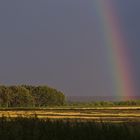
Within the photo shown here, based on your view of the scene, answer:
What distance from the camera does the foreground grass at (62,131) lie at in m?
15.0

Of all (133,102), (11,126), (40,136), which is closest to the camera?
(40,136)

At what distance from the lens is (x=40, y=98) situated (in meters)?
80.8

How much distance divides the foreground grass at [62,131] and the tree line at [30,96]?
180ft

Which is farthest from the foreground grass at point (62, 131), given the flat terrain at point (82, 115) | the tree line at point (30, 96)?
the tree line at point (30, 96)

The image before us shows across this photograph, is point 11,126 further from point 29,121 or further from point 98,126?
point 98,126

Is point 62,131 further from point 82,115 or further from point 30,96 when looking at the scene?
point 30,96

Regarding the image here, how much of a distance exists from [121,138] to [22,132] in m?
2.83

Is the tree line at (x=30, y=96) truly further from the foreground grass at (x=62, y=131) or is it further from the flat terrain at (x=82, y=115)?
the foreground grass at (x=62, y=131)

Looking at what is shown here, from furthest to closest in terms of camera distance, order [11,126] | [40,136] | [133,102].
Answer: [133,102], [11,126], [40,136]

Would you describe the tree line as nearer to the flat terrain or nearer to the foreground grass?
the flat terrain

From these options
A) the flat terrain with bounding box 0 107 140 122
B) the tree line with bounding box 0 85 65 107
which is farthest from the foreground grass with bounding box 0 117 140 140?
the tree line with bounding box 0 85 65 107

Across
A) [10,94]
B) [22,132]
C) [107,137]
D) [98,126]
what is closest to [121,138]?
[107,137]

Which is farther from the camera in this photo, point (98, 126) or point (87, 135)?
point (98, 126)

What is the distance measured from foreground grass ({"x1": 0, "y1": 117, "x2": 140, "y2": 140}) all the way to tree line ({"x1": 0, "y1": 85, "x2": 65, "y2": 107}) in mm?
54768
